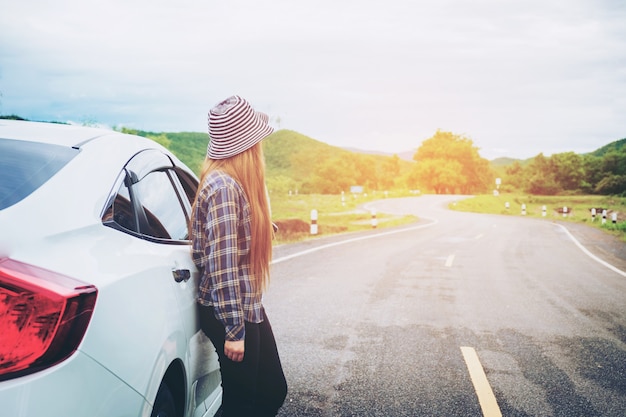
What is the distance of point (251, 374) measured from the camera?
A: 2.45 m

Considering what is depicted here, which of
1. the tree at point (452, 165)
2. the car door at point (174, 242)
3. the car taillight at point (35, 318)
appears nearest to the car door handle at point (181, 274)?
the car door at point (174, 242)

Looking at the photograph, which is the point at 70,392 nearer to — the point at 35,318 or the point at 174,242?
the point at 35,318

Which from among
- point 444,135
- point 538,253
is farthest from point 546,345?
point 444,135

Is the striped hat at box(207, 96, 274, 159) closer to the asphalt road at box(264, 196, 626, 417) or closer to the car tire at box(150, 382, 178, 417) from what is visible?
the car tire at box(150, 382, 178, 417)

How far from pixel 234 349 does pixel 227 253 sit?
45 centimetres

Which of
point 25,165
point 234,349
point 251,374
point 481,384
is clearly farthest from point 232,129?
point 481,384

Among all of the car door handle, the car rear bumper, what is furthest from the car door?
the car rear bumper

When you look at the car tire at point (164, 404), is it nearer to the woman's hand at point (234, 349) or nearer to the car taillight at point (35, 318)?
the woman's hand at point (234, 349)

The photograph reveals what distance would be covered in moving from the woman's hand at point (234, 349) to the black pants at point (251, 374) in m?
0.09

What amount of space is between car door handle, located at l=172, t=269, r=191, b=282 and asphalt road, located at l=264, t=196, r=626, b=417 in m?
1.64

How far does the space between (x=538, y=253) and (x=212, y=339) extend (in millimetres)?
13139

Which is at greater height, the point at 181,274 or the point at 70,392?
the point at 181,274

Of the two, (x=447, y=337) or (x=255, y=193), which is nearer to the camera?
(x=255, y=193)

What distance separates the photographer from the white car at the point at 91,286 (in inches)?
55.0
